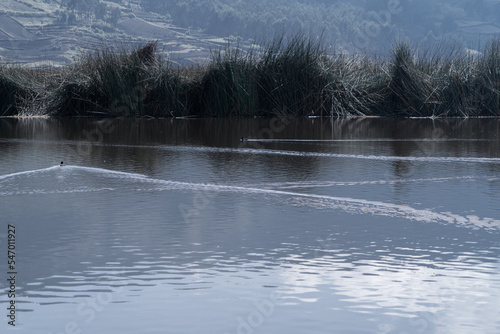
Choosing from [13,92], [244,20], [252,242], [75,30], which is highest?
[244,20]

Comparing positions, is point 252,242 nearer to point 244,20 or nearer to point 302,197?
point 302,197

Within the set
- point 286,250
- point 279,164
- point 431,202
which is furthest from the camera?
point 279,164

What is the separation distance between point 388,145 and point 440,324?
8.63 m

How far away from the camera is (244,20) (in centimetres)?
17575

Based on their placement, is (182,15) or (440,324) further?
(182,15)

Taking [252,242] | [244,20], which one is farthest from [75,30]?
[252,242]

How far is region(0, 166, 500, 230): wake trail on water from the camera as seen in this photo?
597 cm

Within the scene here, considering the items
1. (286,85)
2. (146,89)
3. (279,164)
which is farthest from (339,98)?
(279,164)

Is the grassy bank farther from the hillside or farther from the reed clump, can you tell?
the hillside

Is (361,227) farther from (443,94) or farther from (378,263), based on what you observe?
(443,94)

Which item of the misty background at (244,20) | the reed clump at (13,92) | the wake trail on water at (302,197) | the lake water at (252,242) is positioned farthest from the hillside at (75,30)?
the wake trail on water at (302,197)

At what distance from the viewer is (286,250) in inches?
193

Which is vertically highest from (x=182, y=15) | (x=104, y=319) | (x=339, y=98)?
(x=182, y=15)

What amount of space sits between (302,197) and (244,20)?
17160cm
